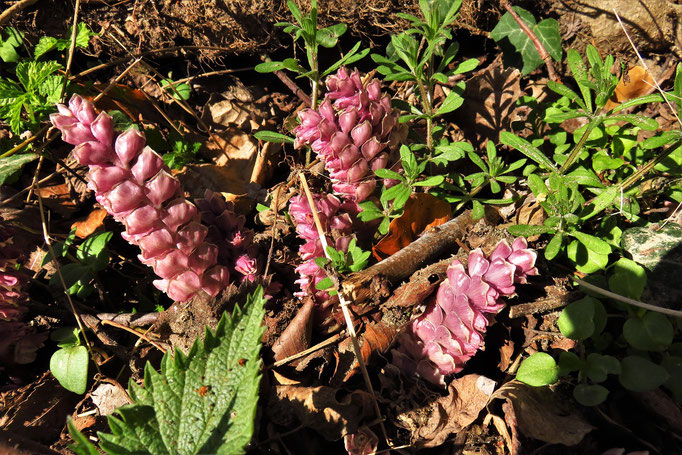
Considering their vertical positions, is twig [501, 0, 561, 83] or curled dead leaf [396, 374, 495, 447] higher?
twig [501, 0, 561, 83]

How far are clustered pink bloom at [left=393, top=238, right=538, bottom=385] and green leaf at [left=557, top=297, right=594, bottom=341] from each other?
9.9 inches

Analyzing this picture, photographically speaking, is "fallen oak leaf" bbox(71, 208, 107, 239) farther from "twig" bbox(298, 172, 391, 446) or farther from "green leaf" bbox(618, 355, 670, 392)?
"green leaf" bbox(618, 355, 670, 392)

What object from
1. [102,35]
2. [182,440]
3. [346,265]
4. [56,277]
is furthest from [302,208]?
[102,35]

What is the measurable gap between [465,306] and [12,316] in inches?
76.6

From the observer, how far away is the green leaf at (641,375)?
1.81 metres

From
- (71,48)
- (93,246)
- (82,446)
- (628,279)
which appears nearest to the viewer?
(82,446)

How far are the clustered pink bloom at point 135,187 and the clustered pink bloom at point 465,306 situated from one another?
3.28 feet

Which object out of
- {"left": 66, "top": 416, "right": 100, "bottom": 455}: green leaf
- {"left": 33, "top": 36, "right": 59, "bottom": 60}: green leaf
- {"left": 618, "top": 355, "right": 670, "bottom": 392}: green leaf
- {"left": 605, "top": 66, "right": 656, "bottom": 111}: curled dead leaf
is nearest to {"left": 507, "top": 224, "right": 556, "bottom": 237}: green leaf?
{"left": 618, "top": 355, "right": 670, "bottom": 392}: green leaf

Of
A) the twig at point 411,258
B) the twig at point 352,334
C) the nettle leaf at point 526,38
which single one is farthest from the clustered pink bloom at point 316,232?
the nettle leaf at point 526,38

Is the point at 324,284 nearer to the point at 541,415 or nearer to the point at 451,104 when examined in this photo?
the point at 541,415

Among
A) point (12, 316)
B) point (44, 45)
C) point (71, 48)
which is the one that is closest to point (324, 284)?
point (12, 316)

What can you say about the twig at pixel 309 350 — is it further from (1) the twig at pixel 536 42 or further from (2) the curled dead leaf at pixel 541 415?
(1) the twig at pixel 536 42

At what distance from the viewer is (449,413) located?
1.94 m

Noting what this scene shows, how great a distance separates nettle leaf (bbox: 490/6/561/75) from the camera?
9.59ft
